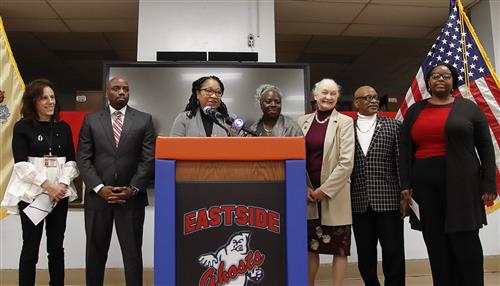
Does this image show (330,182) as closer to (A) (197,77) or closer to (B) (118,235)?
(B) (118,235)

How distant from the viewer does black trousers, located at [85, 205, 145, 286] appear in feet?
7.20

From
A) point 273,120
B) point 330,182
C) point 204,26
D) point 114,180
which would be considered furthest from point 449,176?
point 204,26

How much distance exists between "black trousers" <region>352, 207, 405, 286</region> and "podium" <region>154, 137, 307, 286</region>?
1.26m

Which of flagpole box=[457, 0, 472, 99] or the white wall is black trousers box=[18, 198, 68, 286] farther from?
flagpole box=[457, 0, 472, 99]

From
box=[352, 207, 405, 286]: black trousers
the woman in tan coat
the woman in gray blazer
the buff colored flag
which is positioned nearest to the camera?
the woman in gray blazer

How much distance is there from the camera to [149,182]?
2250 mm

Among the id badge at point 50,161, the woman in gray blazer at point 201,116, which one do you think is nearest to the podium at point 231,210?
the woman in gray blazer at point 201,116

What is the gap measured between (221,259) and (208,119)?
0.86 metres

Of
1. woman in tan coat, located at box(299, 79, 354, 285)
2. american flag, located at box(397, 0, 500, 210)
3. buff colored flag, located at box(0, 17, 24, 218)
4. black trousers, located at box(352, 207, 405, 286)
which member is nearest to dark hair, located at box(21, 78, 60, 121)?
buff colored flag, located at box(0, 17, 24, 218)

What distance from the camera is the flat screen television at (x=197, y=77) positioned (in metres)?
3.53

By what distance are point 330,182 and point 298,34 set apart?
330cm

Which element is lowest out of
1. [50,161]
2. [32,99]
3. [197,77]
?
[50,161]

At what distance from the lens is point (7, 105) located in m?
2.95

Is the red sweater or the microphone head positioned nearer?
the microphone head
